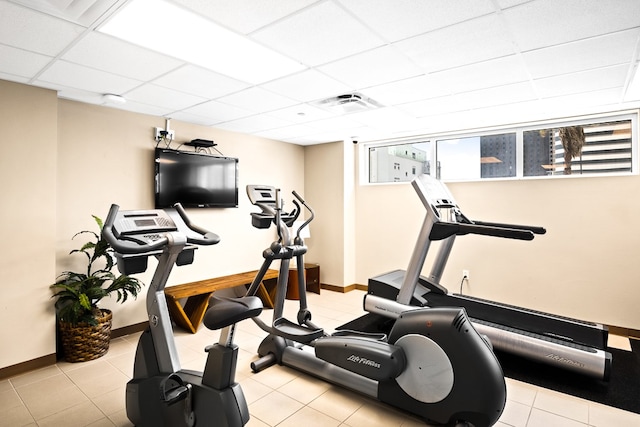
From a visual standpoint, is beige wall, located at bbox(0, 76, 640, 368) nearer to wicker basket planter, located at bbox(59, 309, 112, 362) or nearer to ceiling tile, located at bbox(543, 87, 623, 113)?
wicker basket planter, located at bbox(59, 309, 112, 362)

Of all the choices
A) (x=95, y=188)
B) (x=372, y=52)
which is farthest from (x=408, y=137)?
(x=95, y=188)

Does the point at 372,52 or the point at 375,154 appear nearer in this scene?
the point at 372,52

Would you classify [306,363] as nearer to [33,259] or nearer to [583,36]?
[33,259]

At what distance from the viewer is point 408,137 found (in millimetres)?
5254

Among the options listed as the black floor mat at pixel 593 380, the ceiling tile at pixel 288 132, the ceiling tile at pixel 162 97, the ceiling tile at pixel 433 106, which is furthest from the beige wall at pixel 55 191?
the black floor mat at pixel 593 380

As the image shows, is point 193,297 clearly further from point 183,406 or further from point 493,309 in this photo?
point 493,309

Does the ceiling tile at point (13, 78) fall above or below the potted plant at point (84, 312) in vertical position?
above

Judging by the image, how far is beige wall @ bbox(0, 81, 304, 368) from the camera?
2910mm

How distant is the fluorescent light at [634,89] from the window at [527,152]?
607 mm

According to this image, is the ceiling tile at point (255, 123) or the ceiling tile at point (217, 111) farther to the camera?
the ceiling tile at point (255, 123)

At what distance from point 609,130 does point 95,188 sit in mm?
5588

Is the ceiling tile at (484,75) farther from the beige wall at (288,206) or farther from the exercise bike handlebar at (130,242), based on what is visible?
the exercise bike handlebar at (130,242)

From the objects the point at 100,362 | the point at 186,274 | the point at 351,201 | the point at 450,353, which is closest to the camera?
the point at 450,353

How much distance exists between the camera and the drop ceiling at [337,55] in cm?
189
